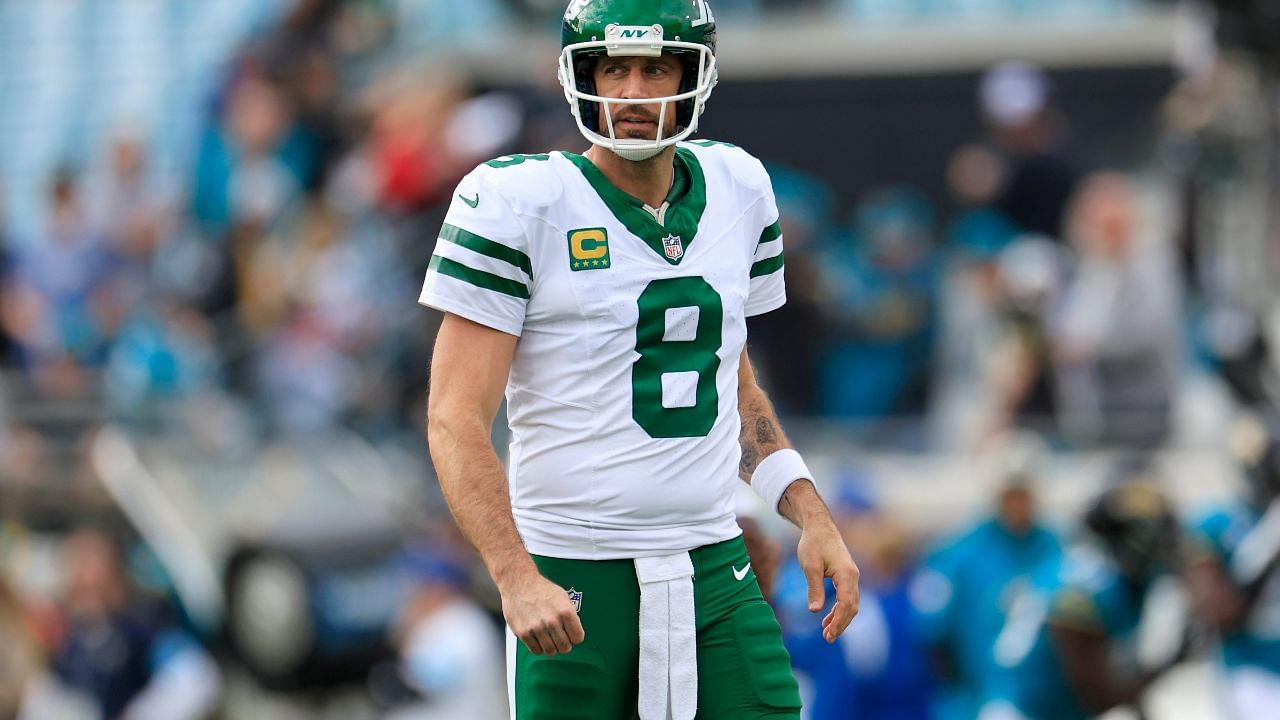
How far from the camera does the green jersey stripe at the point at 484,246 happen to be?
3.85 meters

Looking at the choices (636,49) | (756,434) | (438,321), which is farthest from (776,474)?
(438,321)

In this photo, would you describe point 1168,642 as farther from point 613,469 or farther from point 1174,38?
point 1174,38

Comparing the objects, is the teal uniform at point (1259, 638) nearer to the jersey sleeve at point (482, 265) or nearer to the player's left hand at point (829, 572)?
the player's left hand at point (829, 572)

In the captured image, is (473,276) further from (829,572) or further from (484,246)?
(829,572)

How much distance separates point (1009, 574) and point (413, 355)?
4.34 m

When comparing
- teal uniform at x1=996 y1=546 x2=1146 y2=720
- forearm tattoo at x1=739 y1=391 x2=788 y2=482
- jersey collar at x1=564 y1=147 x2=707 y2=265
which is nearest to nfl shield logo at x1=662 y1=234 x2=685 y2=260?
jersey collar at x1=564 y1=147 x2=707 y2=265

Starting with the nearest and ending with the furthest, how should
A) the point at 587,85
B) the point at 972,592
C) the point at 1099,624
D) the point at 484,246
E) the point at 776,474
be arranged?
the point at 484,246 < the point at 587,85 < the point at 776,474 < the point at 1099,624 < the point at 972,592

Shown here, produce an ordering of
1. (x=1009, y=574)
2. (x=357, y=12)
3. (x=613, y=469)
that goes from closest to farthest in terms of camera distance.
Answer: (x=613, y=469) → (x=1009, y=574) → (x=357, y=12)

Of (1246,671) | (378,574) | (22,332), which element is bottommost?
(378,574)

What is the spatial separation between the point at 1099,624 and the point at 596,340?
3175 mm

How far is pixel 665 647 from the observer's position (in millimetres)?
3941

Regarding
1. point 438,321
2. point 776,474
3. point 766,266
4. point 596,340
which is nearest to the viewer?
point 596,340

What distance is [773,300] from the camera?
4.46 metres

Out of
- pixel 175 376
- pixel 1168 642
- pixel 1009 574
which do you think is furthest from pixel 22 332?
pixel 1168 642
